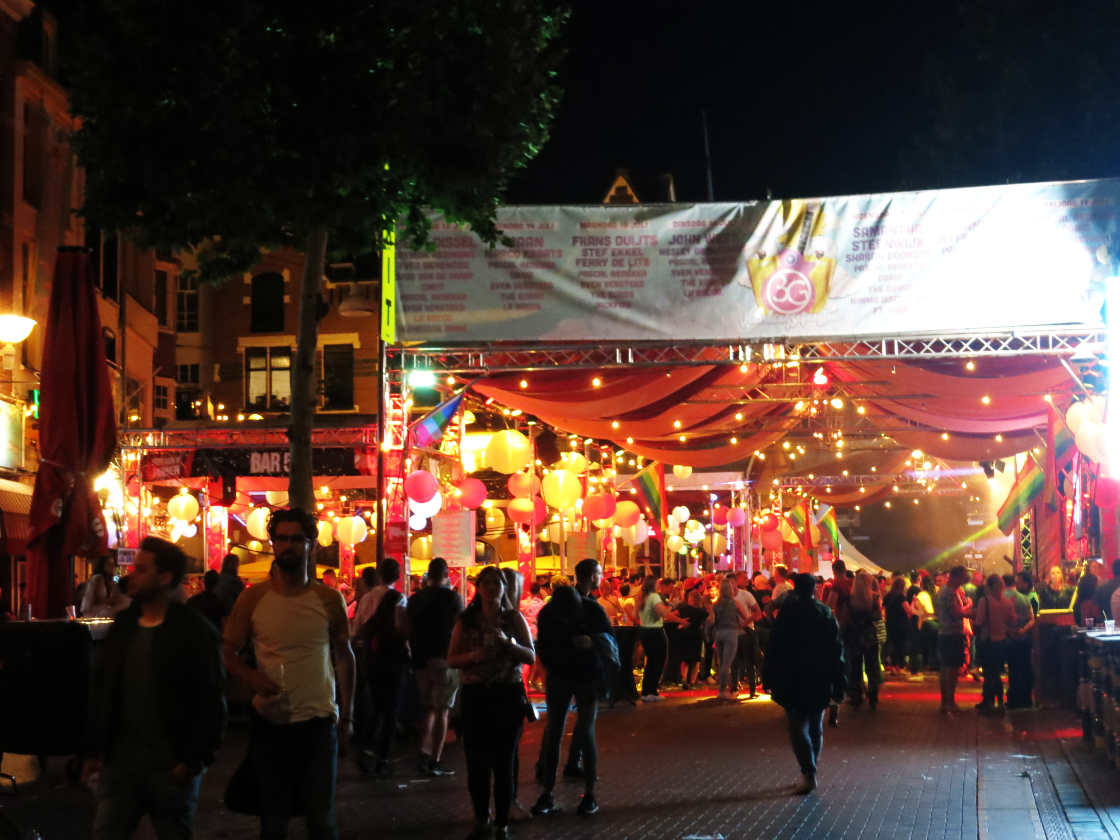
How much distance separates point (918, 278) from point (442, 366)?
20.7 ft

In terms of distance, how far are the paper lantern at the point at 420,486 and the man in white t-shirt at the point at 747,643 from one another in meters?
6.53

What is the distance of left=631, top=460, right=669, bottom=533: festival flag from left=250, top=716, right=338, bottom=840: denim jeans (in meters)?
24.0

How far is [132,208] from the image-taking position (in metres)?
12.4

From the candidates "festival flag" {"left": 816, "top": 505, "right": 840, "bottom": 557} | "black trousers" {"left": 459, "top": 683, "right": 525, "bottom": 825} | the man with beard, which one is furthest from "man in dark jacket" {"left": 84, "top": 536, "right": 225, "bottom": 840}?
"festival flag" {"left": 816, "top": 505, "right": 840, "bottom": 557}

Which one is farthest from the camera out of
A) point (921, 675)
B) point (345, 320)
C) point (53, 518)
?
point (345, 320)

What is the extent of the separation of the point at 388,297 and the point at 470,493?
411cm

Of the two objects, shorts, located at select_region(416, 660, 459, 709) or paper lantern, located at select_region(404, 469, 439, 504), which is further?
paper lantern, located at select_region(404, 469, 439, 504)

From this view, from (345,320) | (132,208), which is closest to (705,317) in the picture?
(132,208)

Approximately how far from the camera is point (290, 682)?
22.6 feet

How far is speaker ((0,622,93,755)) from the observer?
28.2 ft

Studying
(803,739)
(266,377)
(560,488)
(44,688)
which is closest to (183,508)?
(560,488)

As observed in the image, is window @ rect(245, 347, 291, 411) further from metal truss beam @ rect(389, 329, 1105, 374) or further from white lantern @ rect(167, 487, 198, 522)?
metal truss beam @ rect(389, 329, 1105, 374)

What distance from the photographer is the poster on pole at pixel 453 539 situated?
1908 centimetres

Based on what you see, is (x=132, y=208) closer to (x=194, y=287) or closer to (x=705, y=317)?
(x=705, y=317)
